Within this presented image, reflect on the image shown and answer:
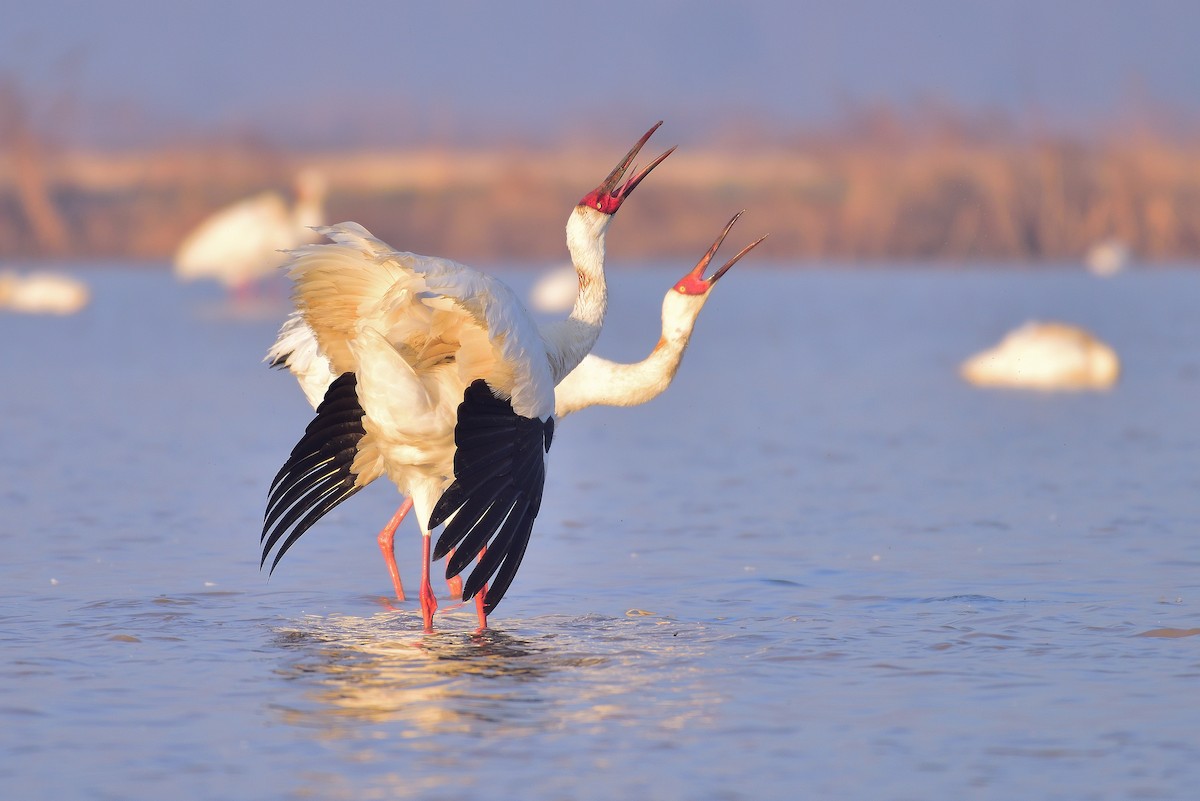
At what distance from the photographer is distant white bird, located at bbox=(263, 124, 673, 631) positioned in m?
7.09

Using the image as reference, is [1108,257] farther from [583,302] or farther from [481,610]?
[481,610]

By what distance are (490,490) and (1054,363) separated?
34.3ft

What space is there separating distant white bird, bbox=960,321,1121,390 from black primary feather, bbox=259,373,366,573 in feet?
31.5

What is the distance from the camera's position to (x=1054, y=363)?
16.6 meters

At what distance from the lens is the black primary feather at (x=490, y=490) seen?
276 inches

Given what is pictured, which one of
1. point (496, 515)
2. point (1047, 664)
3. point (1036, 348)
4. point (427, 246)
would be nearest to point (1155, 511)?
point (1047, 664)

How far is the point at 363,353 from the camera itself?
7559 millimetres

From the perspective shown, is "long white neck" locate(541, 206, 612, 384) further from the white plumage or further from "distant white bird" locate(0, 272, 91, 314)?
"distant white bird" locate(0, 272, 91, 314)

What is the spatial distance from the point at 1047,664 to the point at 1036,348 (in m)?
10.2

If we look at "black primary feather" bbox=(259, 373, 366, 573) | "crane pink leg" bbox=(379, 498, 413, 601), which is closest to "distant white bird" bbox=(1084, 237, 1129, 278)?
"crane pink leg" bbox=(379, 498, 413, 601)

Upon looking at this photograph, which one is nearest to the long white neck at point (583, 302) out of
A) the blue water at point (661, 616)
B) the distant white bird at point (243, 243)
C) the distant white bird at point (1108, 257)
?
the blue water at point (661, 616)

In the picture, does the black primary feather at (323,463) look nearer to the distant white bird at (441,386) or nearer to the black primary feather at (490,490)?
the distant white bird at (441,386)

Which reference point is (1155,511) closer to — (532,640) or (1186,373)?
(532,640)

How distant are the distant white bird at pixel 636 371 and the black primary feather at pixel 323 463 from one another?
0.88 ft
